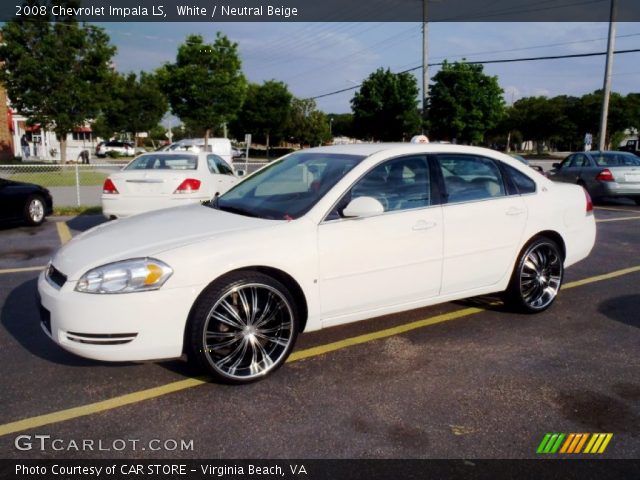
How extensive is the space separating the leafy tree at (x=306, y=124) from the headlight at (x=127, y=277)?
56385mm

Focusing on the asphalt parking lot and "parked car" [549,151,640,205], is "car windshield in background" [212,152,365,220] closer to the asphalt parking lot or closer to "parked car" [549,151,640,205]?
the asphalt parking lot

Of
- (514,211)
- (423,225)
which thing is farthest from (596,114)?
(423,225)

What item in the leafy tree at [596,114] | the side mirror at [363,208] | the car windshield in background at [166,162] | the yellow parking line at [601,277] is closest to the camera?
the side mirror at [363,208]

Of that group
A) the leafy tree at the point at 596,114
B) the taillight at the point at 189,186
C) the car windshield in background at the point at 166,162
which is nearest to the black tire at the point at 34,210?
the car windshield in background at the point at 166,162

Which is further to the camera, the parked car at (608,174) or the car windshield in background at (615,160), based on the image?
the car windshield in background at (615,160)

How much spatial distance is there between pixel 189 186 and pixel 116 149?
4683 cm

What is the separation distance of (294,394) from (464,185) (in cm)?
228

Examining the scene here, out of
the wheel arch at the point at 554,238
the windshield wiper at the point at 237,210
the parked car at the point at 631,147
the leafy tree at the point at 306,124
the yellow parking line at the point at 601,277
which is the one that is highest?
the leafy tree at the point at 306,124

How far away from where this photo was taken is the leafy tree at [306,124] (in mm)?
59562

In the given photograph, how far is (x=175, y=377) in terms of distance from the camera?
12.0ft

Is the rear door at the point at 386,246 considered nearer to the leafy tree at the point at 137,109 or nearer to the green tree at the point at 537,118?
the leafy tree at the point at 137,109

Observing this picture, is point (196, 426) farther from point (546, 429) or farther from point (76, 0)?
point (76, 0)

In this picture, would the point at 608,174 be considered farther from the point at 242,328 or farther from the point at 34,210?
the point at 34,210

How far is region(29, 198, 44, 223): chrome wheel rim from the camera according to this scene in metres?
10.2
